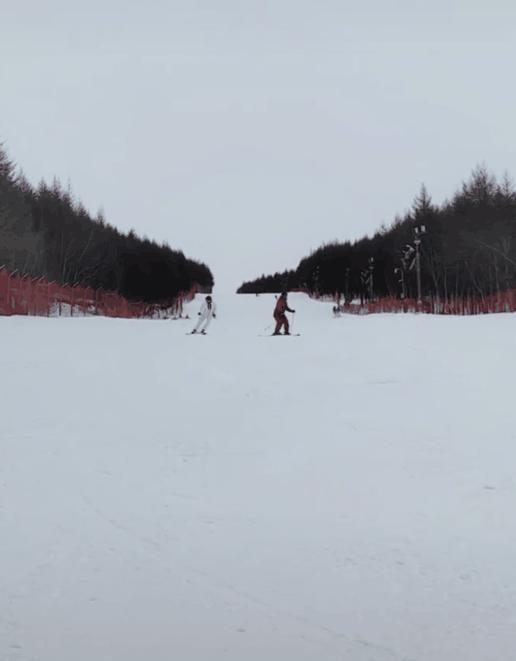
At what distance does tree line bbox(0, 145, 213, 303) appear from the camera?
38.7 m

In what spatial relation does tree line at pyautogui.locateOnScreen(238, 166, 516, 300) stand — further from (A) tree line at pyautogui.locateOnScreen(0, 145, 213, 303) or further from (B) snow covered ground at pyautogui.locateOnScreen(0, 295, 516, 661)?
(B) snow covered ground at pyautogui.locateOnScreen(0, 295, 516, 661)

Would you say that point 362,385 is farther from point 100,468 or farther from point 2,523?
point 2,523

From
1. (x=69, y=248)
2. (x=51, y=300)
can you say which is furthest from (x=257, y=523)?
(x=69, y=248)

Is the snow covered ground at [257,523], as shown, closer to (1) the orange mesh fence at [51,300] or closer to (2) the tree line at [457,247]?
(1) the orange mesh fence at [51,300]

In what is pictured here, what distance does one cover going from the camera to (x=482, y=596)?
295 centimetres

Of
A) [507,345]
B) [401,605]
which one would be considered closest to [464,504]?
[401,605]

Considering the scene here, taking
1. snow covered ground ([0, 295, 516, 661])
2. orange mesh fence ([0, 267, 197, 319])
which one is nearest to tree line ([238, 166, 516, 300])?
orange mesh fence ([0, 267, 197, 319])

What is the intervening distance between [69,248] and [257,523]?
48.0m

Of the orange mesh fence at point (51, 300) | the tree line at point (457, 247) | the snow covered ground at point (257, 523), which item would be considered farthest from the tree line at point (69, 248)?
the snow covered ground at point (257, 523)

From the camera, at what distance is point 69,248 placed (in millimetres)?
48094

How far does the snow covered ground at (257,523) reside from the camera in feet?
8.51

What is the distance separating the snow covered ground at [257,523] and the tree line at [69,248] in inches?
1271

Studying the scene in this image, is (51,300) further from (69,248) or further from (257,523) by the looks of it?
(257,523)

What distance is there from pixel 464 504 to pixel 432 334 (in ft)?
44.2
